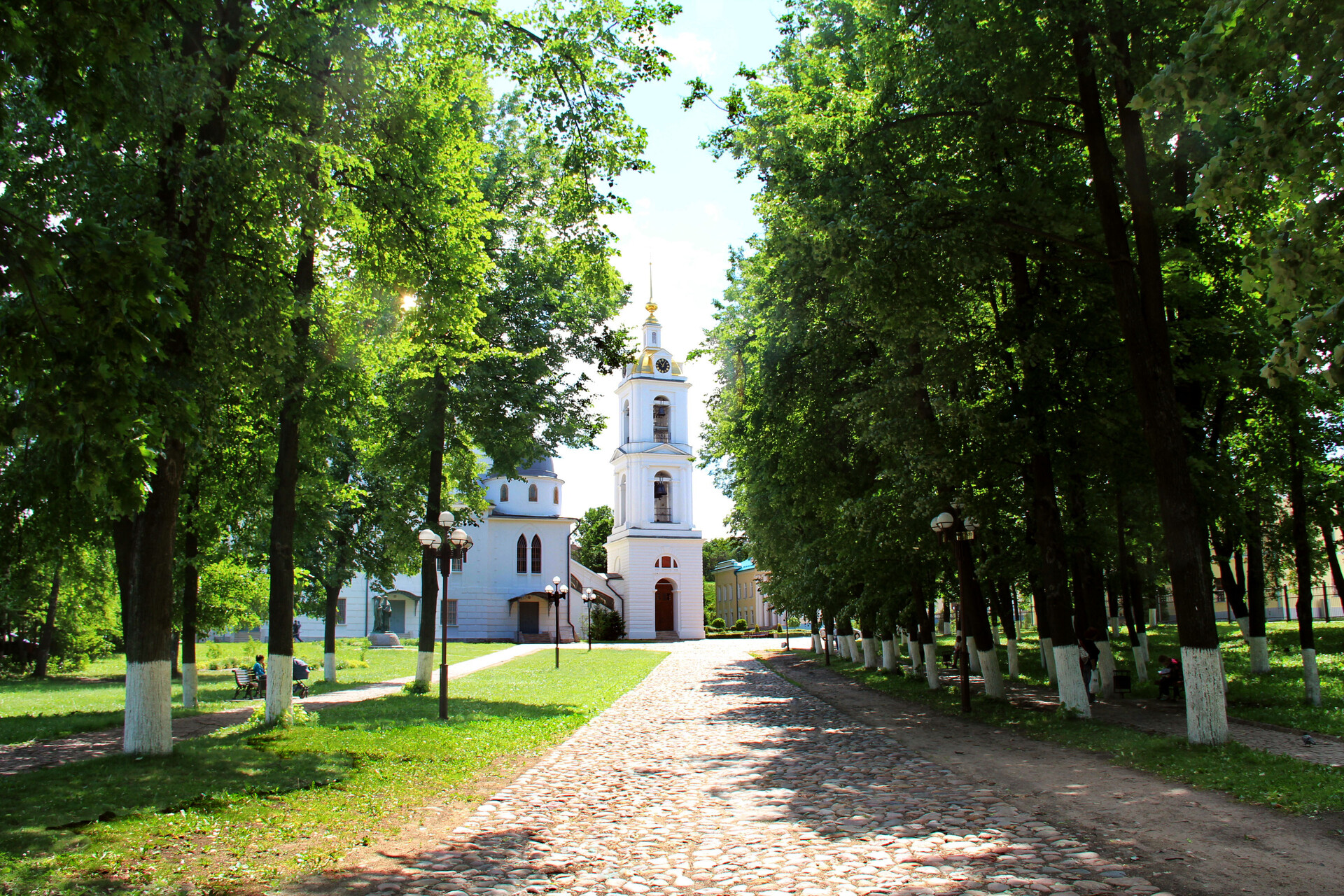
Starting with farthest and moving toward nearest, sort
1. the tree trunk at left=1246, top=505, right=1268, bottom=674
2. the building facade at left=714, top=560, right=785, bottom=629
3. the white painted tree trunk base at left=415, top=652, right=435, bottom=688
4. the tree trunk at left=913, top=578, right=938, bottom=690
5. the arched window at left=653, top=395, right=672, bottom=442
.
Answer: the building facade at left=714, top=560, right=785, bottom=629, the arched window at left=653, top=395, right=672, bottom=442, the white painted tree trunk base at left=415, top=652, right=435, bottom=688, the tree trunk at left=913, top=578, right=938, bottom=690, the tree trunk at left=1246, top=505, right=1268, bottom=674

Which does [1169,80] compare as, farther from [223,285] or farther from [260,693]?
[260,693]

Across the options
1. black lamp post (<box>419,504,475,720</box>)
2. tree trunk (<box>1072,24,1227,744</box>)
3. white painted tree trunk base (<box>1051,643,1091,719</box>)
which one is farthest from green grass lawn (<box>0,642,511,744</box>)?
tree trunk (<box>1072,24,1227,744</box>)

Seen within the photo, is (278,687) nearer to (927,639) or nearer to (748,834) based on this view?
(748,834)

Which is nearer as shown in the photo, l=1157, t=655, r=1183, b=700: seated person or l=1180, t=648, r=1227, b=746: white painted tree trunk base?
l=1180, t=648, r=1227, b=746: white painted tree trunk base

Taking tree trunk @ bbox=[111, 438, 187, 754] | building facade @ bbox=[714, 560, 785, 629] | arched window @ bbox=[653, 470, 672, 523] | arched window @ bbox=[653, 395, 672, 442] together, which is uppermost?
arched window @ bbox=[653, 395, 672, 442]

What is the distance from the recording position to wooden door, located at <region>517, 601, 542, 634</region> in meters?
58.6

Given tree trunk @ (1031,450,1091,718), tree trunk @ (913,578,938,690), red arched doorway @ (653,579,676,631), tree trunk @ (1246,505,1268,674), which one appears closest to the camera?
tree trunk @ (1031,450,1091,718)

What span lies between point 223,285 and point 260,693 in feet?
44.5

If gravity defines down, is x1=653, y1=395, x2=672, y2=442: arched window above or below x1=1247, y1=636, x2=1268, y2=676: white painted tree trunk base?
above

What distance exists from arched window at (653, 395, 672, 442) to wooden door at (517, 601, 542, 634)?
13.6 meters

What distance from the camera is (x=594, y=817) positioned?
760 cm

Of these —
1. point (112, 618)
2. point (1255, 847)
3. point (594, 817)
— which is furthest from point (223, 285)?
point (112, 618)

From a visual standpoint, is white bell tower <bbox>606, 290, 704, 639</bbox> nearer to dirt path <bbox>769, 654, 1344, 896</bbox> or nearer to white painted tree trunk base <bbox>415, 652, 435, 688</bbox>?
white painted tree trunk base <bbox>415, 652, 435, 688</bbox>

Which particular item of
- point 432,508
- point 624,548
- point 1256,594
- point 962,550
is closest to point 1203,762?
point 962,550
